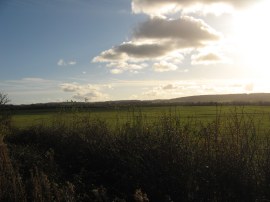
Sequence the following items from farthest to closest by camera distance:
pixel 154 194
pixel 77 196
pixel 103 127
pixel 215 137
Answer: pixel 103 127 → pixel 215 137 → pixel 154 194 → pixel 77 196

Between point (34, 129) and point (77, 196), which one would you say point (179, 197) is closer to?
point (77, 196)

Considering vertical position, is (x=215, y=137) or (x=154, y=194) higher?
(x=215, y=137)

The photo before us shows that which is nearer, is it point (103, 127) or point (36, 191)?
point (36, 191)

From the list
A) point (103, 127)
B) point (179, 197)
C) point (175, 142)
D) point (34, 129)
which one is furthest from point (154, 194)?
point (34, 129)

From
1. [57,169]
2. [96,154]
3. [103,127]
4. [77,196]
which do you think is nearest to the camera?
[77,196]

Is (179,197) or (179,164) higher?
(179,164)

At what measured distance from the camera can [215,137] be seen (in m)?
8.91

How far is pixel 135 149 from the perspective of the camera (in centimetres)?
977

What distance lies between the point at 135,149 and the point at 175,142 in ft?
4.00

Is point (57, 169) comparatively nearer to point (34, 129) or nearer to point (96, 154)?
point (96, 154)

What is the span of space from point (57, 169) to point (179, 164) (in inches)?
121

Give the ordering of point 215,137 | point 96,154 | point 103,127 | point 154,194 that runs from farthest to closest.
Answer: point 103,127
point 96,154
point 215,137
point 154,194

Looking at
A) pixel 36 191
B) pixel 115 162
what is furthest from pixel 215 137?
pixel 36 191

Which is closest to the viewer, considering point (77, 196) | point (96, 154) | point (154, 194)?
point (77, 196)
